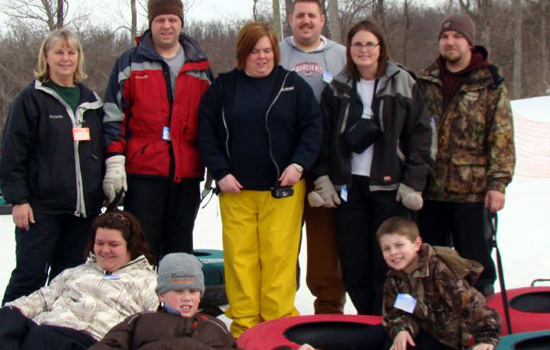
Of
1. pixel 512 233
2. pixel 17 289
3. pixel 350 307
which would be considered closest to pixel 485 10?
pixel 512 233

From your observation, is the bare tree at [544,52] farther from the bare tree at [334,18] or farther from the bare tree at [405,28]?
the bare tree at [334,18]

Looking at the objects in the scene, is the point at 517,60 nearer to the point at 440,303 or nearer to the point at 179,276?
the point at 440,303

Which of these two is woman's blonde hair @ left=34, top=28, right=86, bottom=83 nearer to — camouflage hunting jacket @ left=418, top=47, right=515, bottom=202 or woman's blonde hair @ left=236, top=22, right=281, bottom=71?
woman's blonde hair @ left=236, top=22, right=281, bottom=71

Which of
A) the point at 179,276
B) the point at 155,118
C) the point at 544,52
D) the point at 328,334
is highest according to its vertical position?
the point at 544,52

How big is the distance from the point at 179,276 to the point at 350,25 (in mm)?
26425

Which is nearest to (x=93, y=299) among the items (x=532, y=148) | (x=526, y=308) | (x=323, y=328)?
(x=323, y=328)

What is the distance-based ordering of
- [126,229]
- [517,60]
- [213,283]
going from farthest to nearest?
1. [517,60]
2. [213,283]
3. [126,229]

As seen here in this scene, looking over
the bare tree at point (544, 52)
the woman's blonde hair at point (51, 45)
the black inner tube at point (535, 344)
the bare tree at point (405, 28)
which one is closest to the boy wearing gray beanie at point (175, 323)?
the black inner tube at point (535, 344)

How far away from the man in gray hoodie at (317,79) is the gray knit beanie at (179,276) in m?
1.32

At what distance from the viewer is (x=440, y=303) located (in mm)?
2908

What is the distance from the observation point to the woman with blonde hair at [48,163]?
3590 mm

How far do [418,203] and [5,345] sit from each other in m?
2.16

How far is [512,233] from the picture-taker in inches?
278

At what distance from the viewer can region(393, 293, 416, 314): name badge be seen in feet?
9.60
